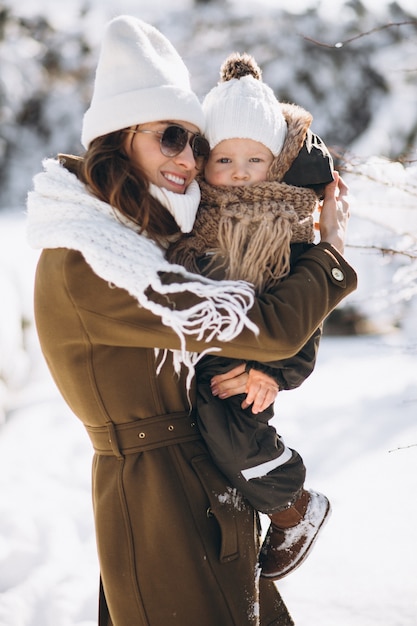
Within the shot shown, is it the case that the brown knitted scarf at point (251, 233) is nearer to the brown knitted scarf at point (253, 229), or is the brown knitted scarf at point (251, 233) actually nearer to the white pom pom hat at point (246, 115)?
the brown knitted scarf at point (253, 229)

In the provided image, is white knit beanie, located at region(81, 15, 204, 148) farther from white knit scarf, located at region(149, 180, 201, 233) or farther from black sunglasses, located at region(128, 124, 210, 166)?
white knit scarf, located at region(149, 180, 201, 233)

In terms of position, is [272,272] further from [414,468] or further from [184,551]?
[414,468]

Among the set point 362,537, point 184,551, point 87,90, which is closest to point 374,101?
point 87,90

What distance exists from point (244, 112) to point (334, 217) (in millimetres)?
394

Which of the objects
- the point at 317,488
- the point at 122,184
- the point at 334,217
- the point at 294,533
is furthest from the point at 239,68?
the point at 317,488

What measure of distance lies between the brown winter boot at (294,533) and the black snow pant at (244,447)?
0.47 ft

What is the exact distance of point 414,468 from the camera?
417cm

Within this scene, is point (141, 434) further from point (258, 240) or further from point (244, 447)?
point (258, 240)

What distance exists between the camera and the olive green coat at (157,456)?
1685 millimetres

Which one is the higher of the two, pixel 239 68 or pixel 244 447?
pixel 239 68

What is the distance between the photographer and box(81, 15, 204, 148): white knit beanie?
5.80 feet

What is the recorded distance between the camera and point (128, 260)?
1605 mm

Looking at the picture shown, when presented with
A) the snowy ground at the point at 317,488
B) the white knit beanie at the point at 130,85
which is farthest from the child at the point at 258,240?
the snowy ground at the point at 317,488

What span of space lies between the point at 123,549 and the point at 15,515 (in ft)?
8.45
